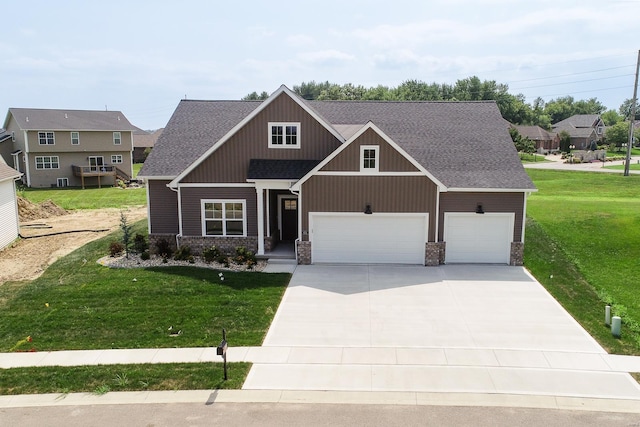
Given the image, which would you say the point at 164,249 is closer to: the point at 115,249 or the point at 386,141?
the point at 115,249

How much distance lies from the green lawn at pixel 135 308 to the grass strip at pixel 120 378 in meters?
1.23

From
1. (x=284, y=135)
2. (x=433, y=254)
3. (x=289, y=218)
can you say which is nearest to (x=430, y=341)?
(x=433, y=254)

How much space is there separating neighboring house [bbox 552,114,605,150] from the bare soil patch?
77780 millimetres

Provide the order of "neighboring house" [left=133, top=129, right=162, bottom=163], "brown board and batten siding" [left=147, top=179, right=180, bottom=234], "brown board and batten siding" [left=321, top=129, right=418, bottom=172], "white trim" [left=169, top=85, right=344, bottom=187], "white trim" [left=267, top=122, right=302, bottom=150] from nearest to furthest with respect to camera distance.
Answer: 1. "brown board and batten siding" [left=321, top=129, right=418, bottom=172]
2. "white trim" [left=169, top=85, right=344, bottom=187]
3. "white trim" [left=267, top=122, right=302, bottom=150]
4. "brown board and batten siding" [left=147, top=179, right=180, bottom=234]
5. "neighboring house" [left=133, top=129, right=162, bottom=163]

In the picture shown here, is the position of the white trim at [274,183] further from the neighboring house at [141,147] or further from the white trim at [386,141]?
the neighboring house at [141,147]

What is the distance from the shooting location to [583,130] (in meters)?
91.2

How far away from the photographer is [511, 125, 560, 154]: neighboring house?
83375 millimetres

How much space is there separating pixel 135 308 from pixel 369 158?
10.0 meters

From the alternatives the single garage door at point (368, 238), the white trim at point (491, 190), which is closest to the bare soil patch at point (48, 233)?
the single garage door at point (368, 238)

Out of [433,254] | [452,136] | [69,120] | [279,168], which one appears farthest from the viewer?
[69,120]

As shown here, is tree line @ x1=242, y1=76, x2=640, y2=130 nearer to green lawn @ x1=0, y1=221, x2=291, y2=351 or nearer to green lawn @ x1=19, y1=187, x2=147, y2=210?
green lawn @ x1=19, y1=187, x2=147, y2=210

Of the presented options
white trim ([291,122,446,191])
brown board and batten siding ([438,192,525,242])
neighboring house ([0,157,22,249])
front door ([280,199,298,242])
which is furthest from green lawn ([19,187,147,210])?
brown board and batten siding ([438,192,525,242])

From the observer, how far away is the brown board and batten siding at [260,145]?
21.7 meters

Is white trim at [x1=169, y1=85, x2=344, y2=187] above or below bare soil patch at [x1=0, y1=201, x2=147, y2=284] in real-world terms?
above
